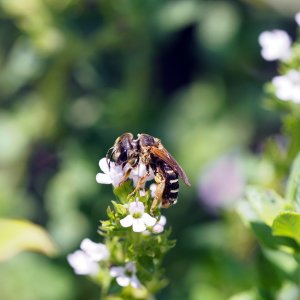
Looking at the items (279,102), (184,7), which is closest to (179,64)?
(184,7)

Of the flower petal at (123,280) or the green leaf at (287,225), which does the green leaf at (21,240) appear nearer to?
the flower petal at (123,280)

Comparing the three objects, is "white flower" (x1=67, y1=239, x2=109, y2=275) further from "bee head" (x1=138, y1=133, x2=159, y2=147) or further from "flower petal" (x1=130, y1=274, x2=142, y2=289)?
"bee head" (x1=138, y1=133, x2=159, y2=147)

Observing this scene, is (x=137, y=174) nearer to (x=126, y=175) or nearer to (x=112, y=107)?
(x=126, y=175)

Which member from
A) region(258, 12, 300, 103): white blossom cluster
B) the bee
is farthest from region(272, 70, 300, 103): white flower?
the bee

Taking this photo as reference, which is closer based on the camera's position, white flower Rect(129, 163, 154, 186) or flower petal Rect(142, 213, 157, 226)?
flower petal Rect(142, 213, 157, 226)

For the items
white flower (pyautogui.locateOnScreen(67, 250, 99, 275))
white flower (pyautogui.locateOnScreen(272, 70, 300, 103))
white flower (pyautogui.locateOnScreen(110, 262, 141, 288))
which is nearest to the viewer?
white flower (pyautogui.locateOnScreen(110, 262, 141, 288))

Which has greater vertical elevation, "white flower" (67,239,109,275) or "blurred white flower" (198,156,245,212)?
"blurred white flower" (198,156,245,212)
